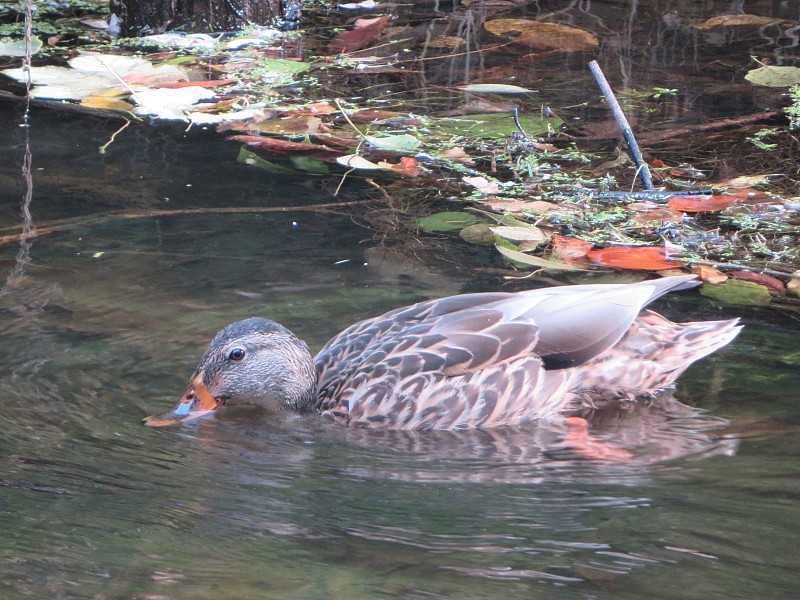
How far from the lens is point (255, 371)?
15.4 feet

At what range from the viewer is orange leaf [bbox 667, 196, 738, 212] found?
19.7 feet

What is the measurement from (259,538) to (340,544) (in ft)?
0.78

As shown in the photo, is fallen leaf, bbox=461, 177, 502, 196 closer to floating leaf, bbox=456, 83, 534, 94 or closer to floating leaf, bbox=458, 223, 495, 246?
floating leaf, bbox=458, 223, 495, 246

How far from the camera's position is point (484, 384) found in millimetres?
4449

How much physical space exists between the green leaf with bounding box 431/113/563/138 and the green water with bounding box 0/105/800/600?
58.4 inches

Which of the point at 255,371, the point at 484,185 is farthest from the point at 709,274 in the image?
the point at 255,371

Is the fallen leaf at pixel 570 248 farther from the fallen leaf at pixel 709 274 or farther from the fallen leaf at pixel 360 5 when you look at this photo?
the fallen leaf at pixel 360 5

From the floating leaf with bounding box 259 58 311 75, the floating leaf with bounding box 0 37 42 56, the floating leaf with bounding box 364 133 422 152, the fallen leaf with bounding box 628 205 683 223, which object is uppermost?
the floating leaf with bounding box 0 37 42 56

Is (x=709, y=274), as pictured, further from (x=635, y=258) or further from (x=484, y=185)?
(x=484, y=185)

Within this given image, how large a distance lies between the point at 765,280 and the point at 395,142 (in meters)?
2.61

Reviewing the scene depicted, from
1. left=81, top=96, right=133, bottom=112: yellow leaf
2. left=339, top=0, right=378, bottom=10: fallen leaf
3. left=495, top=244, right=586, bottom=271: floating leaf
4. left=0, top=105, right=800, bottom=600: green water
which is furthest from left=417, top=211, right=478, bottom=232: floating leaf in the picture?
left=339, top=0, right=378, bottom=10: fallen leaf

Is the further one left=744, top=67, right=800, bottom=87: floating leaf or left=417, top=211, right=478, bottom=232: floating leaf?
left=744, top=67, right=800, bottom=87: floating leaf

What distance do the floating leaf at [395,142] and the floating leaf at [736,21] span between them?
14.5 feet

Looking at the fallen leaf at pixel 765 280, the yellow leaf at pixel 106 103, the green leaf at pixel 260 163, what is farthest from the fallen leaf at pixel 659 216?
the yellow leaf at pixel 106 103
